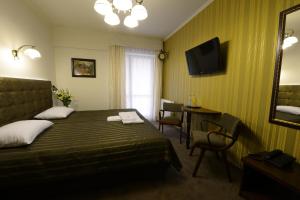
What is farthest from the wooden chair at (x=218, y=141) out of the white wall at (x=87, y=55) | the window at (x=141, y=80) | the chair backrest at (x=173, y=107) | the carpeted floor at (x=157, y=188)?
the white wall at (x=87, y=55)

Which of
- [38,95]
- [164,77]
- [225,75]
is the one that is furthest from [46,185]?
[164,77]

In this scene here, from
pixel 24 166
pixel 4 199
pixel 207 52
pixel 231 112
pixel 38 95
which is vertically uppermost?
pixel 207 52

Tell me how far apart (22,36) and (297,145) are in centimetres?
427

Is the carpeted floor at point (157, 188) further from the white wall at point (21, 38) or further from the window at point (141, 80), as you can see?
the window at point (141, 80)

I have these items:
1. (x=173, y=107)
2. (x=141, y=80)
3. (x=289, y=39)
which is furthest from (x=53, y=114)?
(x=289, y=39)

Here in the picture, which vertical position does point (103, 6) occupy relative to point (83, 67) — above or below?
above

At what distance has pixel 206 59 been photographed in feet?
8.72

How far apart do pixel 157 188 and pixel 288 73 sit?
80.6 inches

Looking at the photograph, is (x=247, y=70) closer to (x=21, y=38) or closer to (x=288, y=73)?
(x=288, y=73)

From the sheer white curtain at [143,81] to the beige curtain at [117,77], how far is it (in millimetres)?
185

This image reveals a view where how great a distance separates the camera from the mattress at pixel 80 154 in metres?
1.31

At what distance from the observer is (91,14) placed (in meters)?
3.17

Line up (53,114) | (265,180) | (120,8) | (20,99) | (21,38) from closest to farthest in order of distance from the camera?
1. (265,180)
2. (120,8)
3. (20,99)
4. (21,38)
5. (53,114)

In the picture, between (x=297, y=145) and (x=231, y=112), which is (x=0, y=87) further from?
(x=297, y=145)
